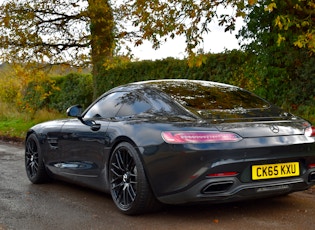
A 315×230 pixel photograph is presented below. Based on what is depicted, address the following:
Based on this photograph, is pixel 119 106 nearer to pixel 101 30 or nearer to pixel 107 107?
pixel 107 107

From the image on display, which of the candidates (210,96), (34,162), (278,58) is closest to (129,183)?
(210,96)

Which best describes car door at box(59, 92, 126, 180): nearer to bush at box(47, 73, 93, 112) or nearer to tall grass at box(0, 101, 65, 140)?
tall grass at box(0, 101, 65, 140)

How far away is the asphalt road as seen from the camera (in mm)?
5027

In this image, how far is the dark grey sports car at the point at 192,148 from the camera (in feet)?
15.8

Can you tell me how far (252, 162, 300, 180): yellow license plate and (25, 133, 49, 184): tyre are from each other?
3510mm

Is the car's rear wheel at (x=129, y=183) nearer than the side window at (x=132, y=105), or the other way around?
the car's rear wheel at (x=129, y=183)

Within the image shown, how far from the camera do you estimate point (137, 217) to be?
533 cm

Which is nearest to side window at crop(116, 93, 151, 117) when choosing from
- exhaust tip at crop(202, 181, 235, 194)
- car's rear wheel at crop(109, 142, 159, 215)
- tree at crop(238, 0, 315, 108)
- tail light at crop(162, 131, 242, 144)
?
car's rear wheel at crop(109, 142, 159, 215)

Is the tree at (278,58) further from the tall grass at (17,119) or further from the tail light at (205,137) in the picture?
the tall grass at (17,119)

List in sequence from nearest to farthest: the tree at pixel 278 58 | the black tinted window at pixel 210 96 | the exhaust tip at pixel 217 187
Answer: the exhaust tip at pixel 217 187
the black tinted window at pixel 210 96
the tree at pixel 278 58

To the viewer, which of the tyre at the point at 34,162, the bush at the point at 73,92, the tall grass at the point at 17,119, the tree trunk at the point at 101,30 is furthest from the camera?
the bush at the point at 73,92

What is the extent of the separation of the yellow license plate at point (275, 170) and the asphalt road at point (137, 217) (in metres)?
0.44

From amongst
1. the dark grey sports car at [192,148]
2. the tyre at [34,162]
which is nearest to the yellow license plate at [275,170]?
the dark grey sports car at [192,148]

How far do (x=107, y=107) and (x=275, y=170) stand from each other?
228 centimetres
